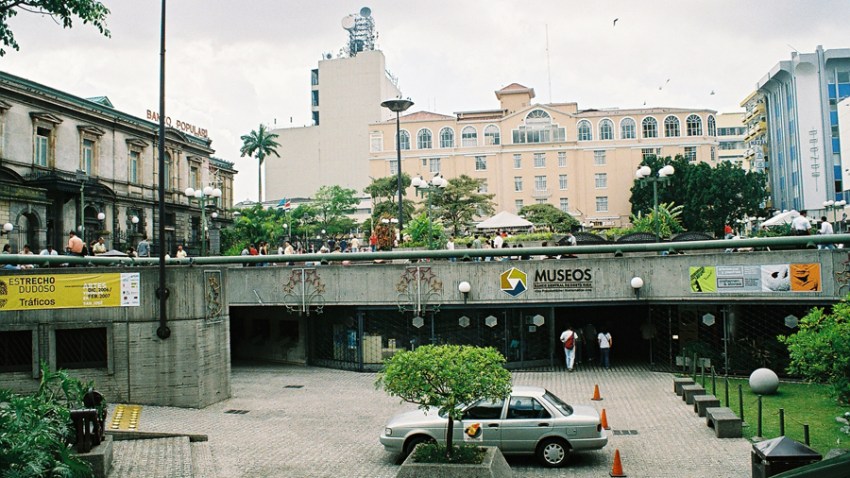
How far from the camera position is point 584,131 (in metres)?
76.9

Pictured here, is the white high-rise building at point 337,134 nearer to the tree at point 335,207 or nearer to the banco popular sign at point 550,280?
the tree at point 335,207

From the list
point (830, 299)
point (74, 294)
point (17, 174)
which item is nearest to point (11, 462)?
point (74, 294)

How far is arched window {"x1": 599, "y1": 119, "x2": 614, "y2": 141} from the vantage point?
76.6 meters

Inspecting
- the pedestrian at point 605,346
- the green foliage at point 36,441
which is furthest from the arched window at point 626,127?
the green foliage at point 36,441

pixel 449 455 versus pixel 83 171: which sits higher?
pixel 83 171

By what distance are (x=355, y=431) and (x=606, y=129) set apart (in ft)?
218

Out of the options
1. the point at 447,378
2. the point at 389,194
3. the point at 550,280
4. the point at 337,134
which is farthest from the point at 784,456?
the point at 337,134

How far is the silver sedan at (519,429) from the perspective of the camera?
12914 mm

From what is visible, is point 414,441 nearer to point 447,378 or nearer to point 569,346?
point 447,378

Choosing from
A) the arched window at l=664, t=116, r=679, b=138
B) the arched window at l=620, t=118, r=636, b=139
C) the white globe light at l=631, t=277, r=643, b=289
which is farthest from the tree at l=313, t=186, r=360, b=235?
the white globe light at l=631, t=277, r=643, b=289

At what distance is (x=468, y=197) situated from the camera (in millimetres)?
60719

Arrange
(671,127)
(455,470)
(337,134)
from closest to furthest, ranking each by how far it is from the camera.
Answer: (455,470) → (671,127) → (337,134)

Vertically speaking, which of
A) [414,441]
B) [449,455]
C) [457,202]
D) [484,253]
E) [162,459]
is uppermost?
[457,202]

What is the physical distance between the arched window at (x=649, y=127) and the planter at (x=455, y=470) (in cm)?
7037
